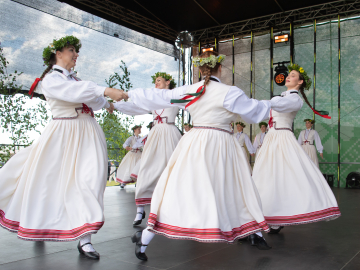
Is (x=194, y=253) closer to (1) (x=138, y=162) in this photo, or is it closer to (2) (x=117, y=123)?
(1) (x=138, y=162)

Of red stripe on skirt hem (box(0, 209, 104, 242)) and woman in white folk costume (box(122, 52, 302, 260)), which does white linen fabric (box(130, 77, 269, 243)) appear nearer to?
woman in white folk costume (box(122, 52, 302, 260))

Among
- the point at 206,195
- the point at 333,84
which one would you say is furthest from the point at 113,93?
the point at 333,84

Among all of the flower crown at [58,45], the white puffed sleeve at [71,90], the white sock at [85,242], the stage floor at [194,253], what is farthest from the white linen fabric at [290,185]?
the flower crown at [58,45]

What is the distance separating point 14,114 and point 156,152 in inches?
141

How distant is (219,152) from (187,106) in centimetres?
38

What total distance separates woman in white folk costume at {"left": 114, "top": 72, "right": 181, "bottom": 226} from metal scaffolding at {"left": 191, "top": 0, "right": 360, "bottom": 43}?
6.67 meters

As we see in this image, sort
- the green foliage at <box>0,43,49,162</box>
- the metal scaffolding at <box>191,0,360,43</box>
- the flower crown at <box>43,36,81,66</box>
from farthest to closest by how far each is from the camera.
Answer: the metal scaffolding at <box>191,0,360,43</box> < the green foliage at <box>0,43,49,162</box> < the flower crown at <box>43,36,81,66</box>

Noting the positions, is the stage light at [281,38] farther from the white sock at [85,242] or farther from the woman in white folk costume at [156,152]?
the white sock at [85,242]

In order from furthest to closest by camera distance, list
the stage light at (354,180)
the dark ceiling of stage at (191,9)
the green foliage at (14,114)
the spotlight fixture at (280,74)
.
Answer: the spotlight fixture at (280,74)
the dark ceiling of stage at (191,9)
the stage light at (354,180)
the green foliage at (14,114)

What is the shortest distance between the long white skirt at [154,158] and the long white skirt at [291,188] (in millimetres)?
1039

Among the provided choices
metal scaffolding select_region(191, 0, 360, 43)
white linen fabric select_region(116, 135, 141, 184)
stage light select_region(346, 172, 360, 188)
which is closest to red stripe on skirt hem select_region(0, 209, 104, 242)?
white linen fabric select_region(116, 135, 141, 184)

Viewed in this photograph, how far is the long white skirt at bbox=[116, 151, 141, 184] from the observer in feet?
23.7

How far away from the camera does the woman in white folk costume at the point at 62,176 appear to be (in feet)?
7.00

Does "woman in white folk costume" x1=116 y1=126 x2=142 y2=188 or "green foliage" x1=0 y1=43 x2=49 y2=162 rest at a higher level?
"green foliage" x1=0 y1=43 x2=49 y2=162
